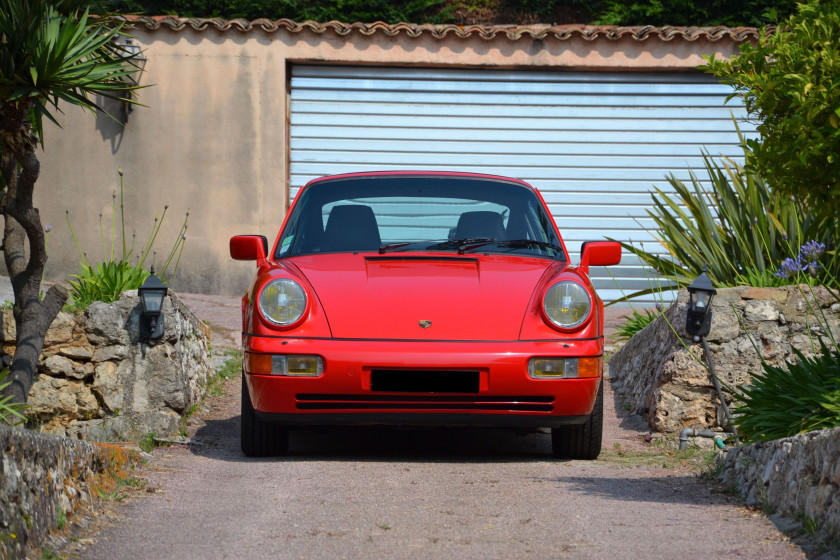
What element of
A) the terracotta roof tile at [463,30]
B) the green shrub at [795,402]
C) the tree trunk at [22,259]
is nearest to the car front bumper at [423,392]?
the green shrub at [795,402]

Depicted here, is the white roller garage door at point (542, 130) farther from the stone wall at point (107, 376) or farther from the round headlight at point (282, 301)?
the round headlight at point (282, 301)

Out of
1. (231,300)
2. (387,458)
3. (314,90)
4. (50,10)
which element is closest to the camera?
(387,458)

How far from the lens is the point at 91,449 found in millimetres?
4387

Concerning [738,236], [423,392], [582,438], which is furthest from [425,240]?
[738,236]

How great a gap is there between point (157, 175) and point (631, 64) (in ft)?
20.5

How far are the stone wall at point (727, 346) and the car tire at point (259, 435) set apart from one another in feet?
8.11

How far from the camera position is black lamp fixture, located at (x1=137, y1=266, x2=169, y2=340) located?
241 inches

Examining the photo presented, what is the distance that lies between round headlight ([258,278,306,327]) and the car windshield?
639mm

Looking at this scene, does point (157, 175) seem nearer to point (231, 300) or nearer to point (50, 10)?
point (231, 300)

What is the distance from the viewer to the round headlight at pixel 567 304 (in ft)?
17.1

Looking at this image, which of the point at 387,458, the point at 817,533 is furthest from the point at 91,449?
the point at 817,533

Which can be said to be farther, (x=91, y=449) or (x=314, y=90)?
(x=314, y=90)

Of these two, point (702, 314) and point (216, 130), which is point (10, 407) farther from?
point (216, 130)

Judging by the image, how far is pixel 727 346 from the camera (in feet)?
22.4
